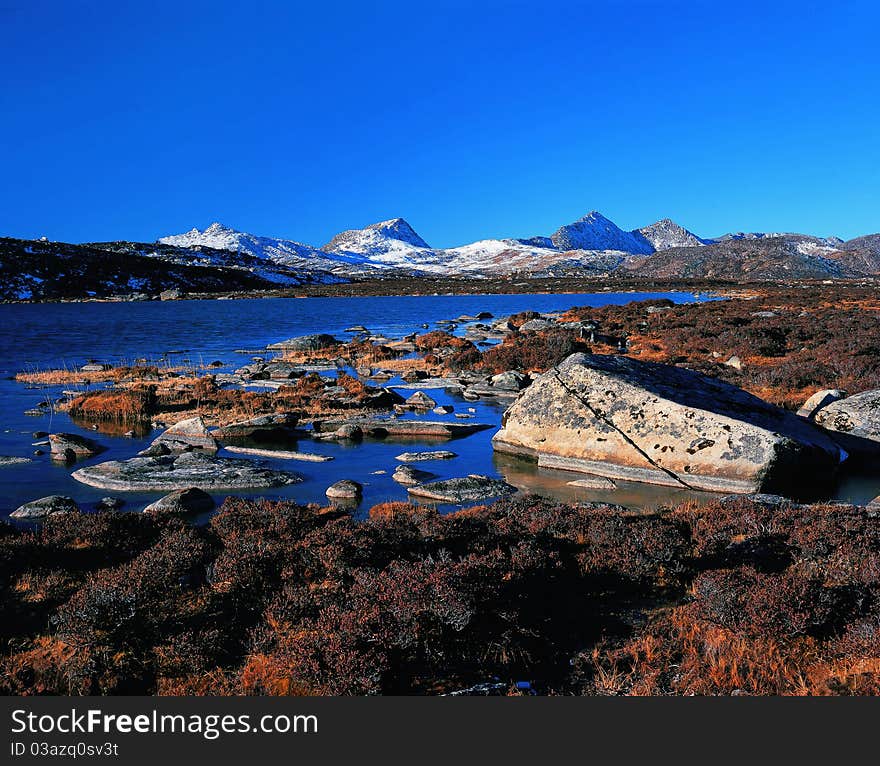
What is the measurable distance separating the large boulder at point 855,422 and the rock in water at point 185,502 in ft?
55.7

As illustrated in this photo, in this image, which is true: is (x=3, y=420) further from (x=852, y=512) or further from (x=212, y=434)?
(x=852, y=512)

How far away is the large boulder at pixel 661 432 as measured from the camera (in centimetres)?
1502

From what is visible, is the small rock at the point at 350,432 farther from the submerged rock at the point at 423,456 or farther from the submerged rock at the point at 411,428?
the submerged rock at the point at 423,456

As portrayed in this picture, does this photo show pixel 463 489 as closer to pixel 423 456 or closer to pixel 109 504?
pixel 423 456

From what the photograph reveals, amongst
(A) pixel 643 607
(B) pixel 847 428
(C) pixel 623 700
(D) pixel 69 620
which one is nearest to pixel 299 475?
(D) pixel 69 620

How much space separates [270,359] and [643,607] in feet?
129

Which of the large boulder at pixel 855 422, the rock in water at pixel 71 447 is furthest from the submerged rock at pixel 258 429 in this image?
the large boulder at pixel 855 422

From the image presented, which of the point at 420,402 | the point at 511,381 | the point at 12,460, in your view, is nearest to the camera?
the point at 12,460

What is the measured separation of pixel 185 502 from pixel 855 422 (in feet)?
60.3

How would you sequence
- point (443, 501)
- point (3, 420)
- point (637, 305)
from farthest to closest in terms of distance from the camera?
point (637, 305)
point (3, 420)
point (443, 501)

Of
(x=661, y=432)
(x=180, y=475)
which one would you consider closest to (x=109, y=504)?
(x=180, y=475)

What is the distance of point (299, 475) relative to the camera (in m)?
17.2

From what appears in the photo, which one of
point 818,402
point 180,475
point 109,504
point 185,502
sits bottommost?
point 109,504

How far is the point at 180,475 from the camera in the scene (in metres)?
16.4
